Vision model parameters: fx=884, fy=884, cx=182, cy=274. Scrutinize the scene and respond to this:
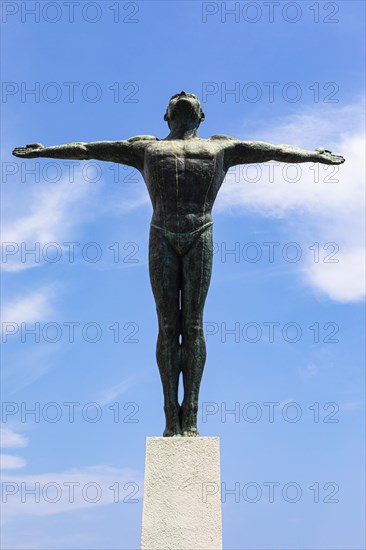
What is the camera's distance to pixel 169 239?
1070 cm

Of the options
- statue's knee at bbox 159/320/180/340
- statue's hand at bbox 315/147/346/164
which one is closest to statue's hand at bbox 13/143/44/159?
statue's knee at bbox 159/320/180/340

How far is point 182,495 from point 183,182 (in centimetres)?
368

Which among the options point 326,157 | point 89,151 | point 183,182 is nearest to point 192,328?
point 183,182

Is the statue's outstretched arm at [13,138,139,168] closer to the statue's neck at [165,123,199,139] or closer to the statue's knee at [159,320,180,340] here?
the statue's neck at [165,123,199,139]

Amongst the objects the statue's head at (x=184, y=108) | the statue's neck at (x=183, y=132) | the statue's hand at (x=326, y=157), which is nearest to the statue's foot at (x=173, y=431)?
the statue's neck at (x=183, y=132)

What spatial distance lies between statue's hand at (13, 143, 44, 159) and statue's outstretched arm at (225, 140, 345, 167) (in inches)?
98.5

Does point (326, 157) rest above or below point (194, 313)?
→ above

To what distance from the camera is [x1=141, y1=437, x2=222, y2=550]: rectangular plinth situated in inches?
382

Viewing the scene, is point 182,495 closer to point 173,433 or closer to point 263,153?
point 173,433

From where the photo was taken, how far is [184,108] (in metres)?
11.1

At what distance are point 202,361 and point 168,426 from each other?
34.4 inches

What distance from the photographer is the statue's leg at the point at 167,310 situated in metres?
10.6

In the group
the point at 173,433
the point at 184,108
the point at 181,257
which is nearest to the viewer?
the point at 173,433

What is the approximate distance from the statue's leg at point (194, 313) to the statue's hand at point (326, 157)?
2030mm
